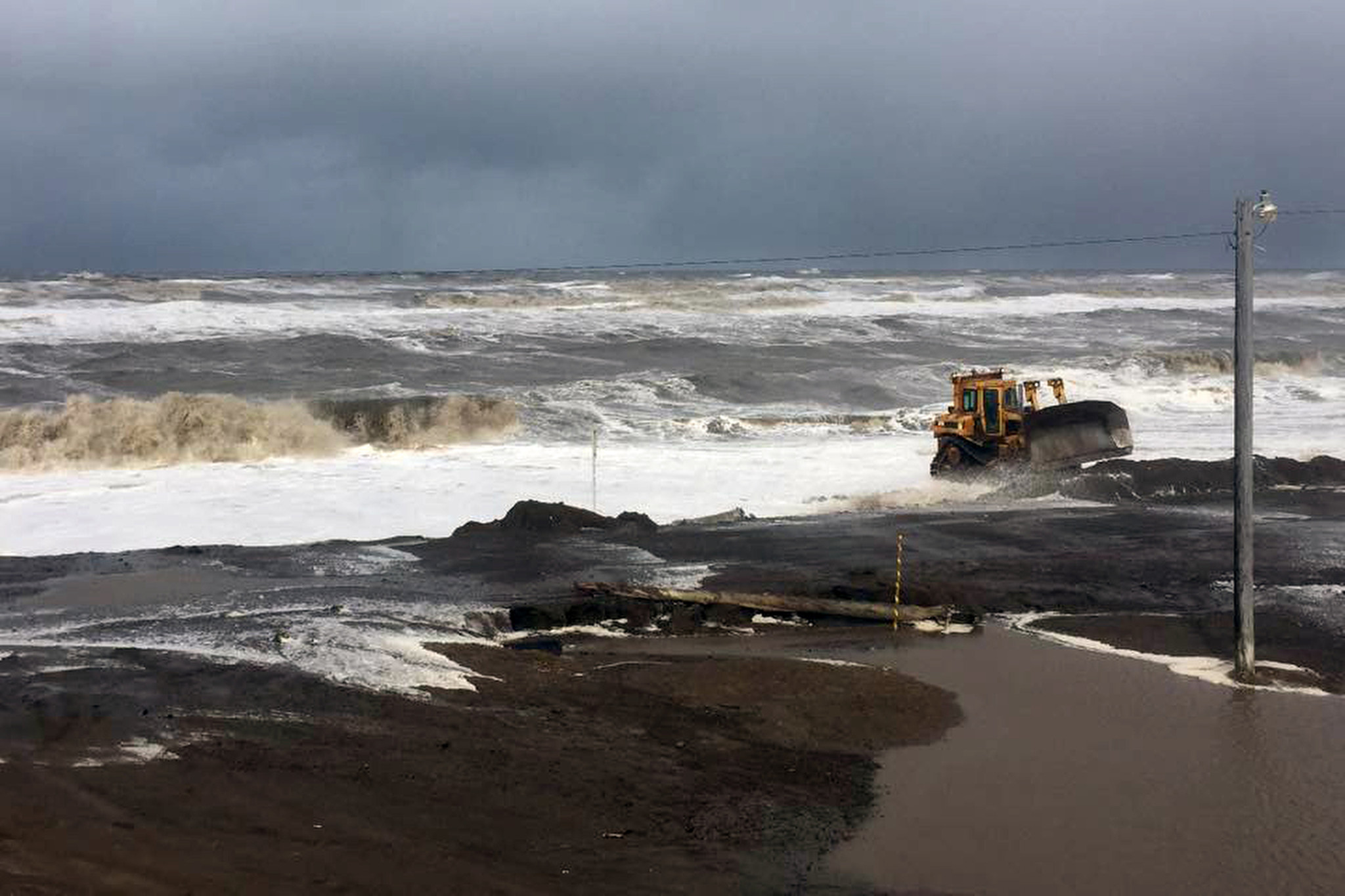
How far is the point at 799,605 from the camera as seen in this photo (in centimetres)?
1420

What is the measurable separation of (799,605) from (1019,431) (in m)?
12.6

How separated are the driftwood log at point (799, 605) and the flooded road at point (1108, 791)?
1407 millimetres

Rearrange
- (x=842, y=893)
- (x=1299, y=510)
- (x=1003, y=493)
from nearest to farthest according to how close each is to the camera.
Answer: (x=842, y=893), (x=1299, y=510), (x=1003, y=493)

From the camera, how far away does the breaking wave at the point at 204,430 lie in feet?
98.6

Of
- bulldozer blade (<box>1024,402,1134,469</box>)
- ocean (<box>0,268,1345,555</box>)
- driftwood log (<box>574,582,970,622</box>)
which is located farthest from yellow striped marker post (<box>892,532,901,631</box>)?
bulldozer blade (<box>1024,402,1134,469</box>)

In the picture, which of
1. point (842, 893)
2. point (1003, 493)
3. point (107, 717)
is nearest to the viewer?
point (842, 893)

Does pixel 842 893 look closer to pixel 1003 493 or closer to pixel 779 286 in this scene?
pixel 1003 493

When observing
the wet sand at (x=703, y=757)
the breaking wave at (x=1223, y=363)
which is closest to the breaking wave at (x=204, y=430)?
the wet sand at (x=703, y=757)

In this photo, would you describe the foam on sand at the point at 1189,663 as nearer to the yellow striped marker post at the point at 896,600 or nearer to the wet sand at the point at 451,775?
the yellow striped marker post at the point at 896,600

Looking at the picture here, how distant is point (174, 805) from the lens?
8156 mm

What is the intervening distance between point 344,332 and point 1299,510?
144 feet

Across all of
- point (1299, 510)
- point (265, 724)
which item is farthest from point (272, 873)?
point (1299, 510)

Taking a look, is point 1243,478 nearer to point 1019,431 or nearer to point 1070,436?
point 1070,436

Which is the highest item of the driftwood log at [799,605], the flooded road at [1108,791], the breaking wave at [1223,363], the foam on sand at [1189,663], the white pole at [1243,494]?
the breaking wave at [1223,363]
